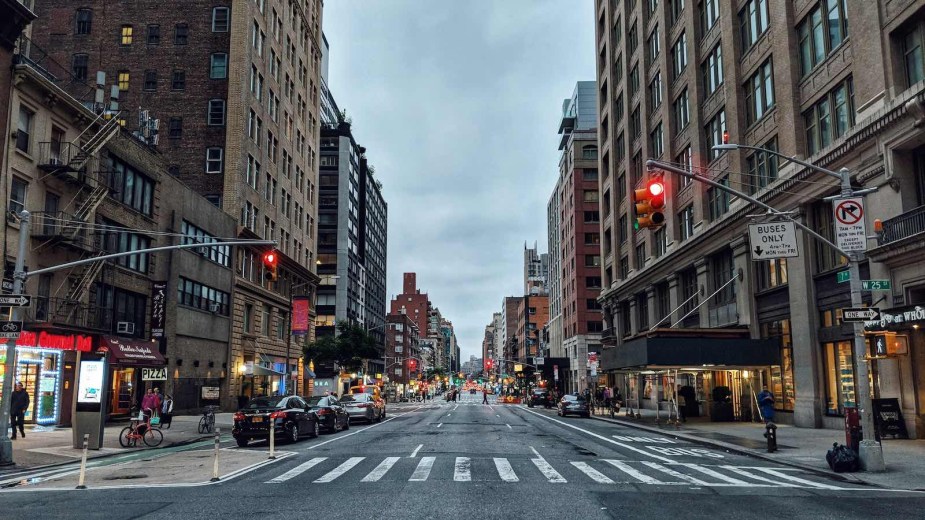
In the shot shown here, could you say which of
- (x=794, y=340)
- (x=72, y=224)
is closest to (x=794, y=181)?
(x=794, y=340)

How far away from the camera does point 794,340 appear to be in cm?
3203

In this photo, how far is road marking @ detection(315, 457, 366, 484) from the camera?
1438 cm

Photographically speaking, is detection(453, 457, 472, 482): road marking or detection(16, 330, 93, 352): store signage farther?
detection(16, 330, 93, 352): store signage

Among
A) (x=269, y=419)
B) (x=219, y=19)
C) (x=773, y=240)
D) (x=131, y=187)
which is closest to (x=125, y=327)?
(x=131, y=187)

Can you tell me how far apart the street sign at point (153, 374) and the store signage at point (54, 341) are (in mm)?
4672

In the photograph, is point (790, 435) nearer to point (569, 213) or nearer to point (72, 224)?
point (72, 224)

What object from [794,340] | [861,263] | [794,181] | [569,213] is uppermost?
[569,213]

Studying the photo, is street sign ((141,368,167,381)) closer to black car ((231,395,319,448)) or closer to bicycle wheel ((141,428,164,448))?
bicycle wheel ((141,428,164,448))

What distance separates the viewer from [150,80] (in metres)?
52.3

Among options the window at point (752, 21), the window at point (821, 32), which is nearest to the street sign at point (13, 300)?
the window at point (821, 32)

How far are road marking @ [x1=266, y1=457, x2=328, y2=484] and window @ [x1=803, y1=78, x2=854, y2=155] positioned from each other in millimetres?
23967

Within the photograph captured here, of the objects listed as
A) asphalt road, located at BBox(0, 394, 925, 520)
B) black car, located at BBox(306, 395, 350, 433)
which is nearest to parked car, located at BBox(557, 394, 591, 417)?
black car, located at BBox(306, 395, 350, 433)

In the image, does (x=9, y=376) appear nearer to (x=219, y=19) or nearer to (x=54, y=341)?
(x=54, y=341)

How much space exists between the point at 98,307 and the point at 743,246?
31.8 meters
